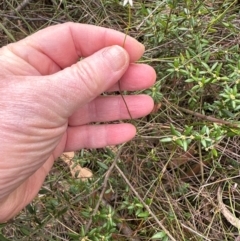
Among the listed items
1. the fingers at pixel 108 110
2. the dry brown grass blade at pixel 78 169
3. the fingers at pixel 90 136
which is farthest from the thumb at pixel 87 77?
the dry brown grass blade at pixel 78 169

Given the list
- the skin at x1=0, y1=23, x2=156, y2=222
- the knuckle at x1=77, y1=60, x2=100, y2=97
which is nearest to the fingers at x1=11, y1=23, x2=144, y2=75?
the skin at x1=0, y1=23, x2=156, y2=222

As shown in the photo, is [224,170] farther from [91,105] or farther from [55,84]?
[55,84]

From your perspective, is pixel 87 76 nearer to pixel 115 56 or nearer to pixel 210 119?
pixel 115 56

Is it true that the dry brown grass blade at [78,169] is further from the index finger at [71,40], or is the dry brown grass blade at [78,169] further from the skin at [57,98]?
the index finger at [71,40]

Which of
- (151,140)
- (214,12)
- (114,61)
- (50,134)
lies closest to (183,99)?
(151,140)

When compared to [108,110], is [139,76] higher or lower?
higher

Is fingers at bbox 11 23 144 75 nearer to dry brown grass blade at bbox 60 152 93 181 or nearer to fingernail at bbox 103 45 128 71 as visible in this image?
fingernail at bbox 103 45 128 71

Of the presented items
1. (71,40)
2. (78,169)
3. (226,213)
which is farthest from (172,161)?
(71,40)
